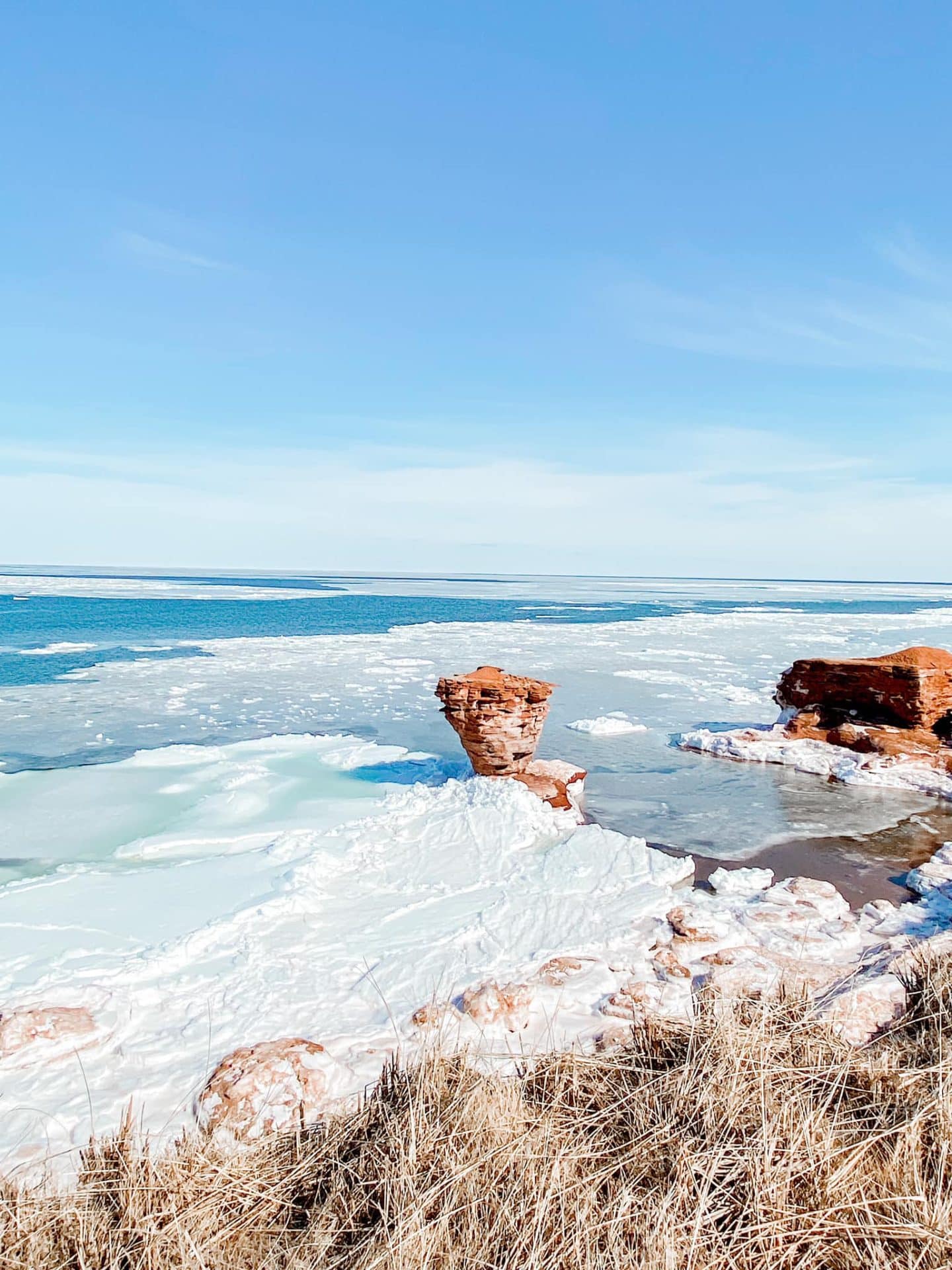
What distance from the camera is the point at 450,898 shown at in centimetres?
638

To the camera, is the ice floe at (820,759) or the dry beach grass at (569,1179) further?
the ice floe at (820,759)

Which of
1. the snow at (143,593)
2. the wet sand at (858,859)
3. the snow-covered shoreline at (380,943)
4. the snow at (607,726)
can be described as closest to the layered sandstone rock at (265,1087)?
the snow-covered shoreline at (380,943)

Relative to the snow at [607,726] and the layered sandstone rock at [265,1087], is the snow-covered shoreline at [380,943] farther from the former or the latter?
the snow at [607,726]

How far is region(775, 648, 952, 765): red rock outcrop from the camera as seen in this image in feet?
38.0

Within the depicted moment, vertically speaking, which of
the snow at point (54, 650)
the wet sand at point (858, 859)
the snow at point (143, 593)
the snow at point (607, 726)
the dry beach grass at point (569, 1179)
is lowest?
the wet sand at point (858, 859)

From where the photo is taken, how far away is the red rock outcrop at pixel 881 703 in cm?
1159

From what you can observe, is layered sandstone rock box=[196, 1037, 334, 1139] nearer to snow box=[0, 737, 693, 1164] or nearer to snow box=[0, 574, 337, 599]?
snow box=[0, 737, 693, 1164]

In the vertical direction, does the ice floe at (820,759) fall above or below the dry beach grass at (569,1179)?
below

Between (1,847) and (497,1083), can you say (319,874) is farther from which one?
(497,1083)

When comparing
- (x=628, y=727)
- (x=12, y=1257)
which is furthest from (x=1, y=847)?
(x=628, y=727)

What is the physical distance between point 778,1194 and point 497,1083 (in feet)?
3.38

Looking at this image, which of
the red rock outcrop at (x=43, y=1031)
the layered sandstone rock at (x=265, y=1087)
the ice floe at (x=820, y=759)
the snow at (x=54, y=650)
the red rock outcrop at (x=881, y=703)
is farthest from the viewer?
the snow at (x=54, y=650)

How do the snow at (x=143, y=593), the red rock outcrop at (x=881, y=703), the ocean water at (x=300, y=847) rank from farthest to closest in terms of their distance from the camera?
the snow at (x=143, y=593) → the red rock outcrop at (x=881, y=703) → the ocean water at (x=300, y=847)

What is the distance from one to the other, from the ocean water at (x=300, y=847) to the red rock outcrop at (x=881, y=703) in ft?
5.92
